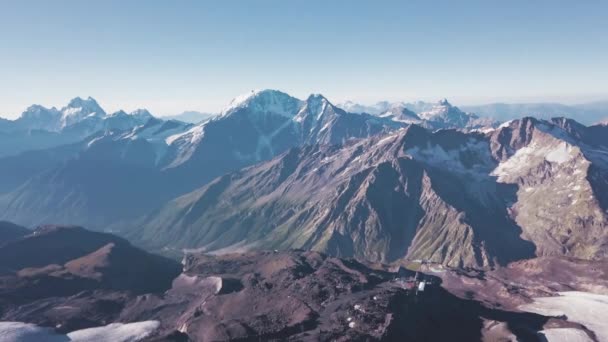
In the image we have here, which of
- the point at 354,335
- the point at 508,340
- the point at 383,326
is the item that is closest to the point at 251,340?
the point at 354,335

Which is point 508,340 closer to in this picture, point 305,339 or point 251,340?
point 305,339

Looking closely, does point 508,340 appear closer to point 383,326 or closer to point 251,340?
point 383,326

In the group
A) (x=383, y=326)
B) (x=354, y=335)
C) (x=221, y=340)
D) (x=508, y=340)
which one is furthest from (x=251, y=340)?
(x=508, y=340)

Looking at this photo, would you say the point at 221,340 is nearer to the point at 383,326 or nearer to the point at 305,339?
the point at 305,339

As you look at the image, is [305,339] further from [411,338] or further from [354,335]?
[411,338]

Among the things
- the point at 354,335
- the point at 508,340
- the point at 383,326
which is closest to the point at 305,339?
the point at 354,335

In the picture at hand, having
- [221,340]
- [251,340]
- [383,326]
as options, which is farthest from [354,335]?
[221,340]
